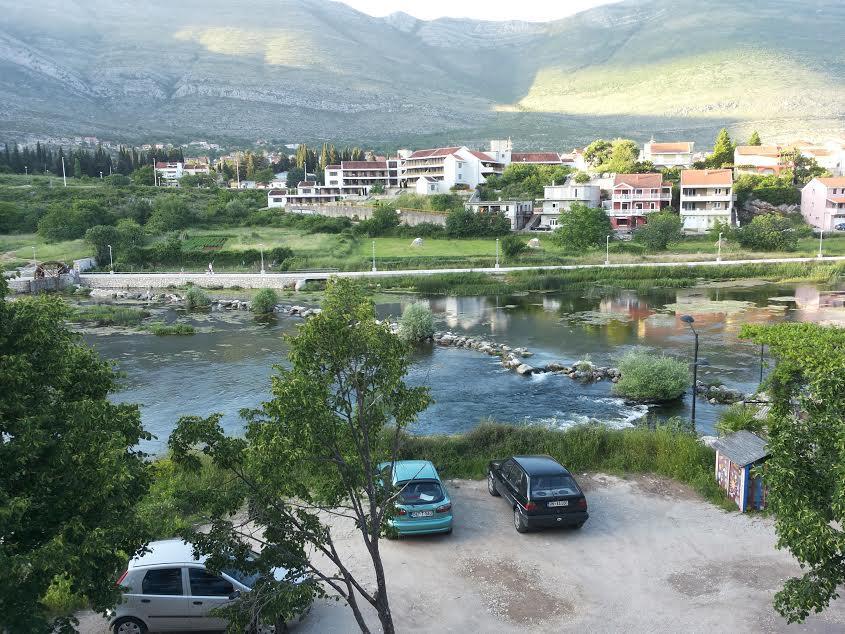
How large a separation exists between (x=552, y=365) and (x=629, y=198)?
193 feet

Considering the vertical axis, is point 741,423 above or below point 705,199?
below

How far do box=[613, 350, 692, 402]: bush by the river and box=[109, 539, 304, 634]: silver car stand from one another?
18.9m

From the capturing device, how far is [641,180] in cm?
8438

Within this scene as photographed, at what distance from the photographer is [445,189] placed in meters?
99.4

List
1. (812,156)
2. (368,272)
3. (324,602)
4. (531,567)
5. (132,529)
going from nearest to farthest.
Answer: (132,529) < (324,602) < (531,567) < (368,272) < (812,156)

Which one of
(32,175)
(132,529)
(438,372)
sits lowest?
(438,372)

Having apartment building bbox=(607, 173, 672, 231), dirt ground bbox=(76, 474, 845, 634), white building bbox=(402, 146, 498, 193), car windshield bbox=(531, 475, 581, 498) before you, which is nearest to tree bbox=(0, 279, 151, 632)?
dirt ground bbox=(76, 474, 845, 634)

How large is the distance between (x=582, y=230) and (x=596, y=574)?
208 ft

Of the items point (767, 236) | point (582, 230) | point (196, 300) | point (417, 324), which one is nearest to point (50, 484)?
point (417, 324)

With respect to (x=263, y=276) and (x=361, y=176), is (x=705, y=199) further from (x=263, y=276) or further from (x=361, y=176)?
(x=361, y=176)

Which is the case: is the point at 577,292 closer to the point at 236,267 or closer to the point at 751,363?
the point at 751,363

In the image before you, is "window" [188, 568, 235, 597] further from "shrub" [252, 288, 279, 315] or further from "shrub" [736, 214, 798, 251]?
"shrub" [736, 214, 798, 251]

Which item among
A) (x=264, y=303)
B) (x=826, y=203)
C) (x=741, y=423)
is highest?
(x=826, y=203)

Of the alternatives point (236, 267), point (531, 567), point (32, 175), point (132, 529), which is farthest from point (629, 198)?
point (32, 175)
